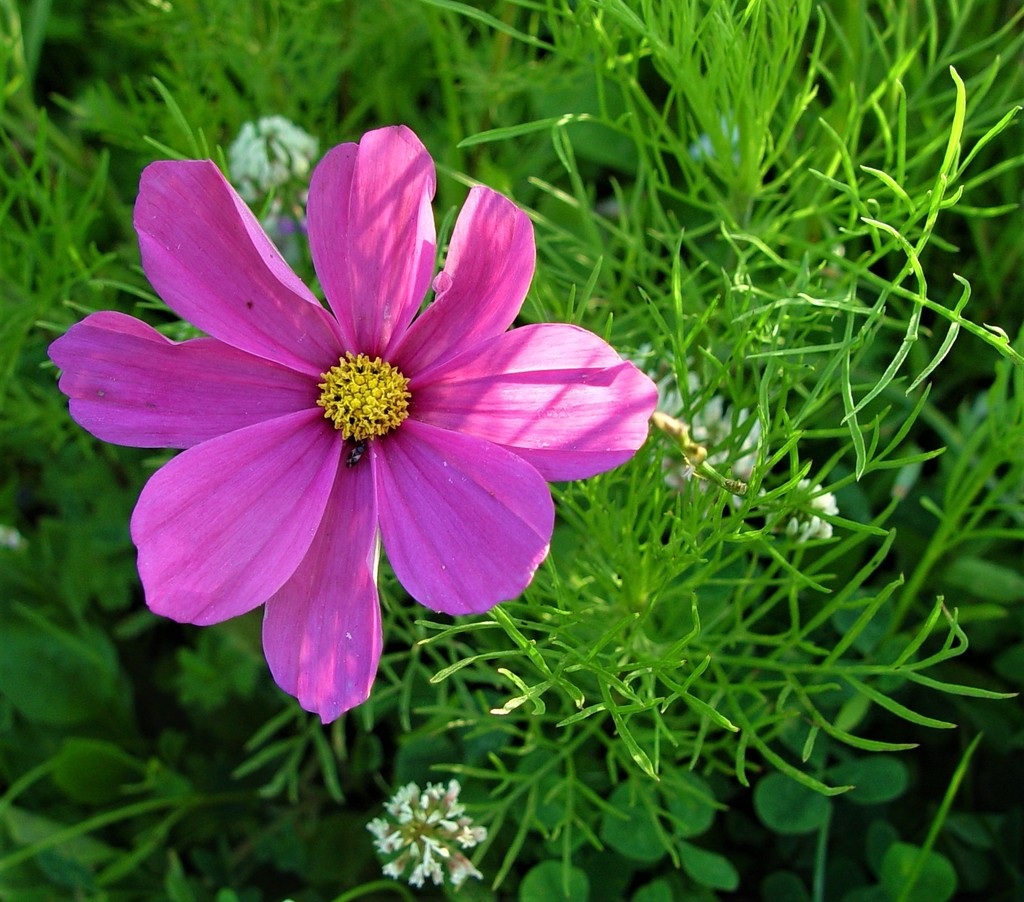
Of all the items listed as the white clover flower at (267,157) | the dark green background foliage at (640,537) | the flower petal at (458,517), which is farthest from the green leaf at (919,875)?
the white clover flower at (267,157)

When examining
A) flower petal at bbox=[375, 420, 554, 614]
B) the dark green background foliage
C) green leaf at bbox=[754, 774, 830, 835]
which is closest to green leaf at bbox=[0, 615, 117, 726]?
the dark green background foliage

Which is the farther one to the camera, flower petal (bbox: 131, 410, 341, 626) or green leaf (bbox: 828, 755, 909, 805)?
green leaf (bbox: 828, 755, 909, 805)

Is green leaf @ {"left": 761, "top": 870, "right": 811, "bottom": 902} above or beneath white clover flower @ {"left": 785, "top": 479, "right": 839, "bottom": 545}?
beneath

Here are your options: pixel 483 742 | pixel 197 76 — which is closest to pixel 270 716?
pixel 483 742

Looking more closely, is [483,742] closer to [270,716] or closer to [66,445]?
[270,716]

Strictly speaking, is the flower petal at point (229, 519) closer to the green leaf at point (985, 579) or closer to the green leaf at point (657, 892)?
the green leaf at point (657, 892)

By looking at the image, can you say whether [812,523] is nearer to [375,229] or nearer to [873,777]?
[873,777]

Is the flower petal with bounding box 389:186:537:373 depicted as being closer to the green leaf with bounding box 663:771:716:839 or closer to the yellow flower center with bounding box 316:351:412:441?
the yellow flower center with bounding box 316:351:412:441
